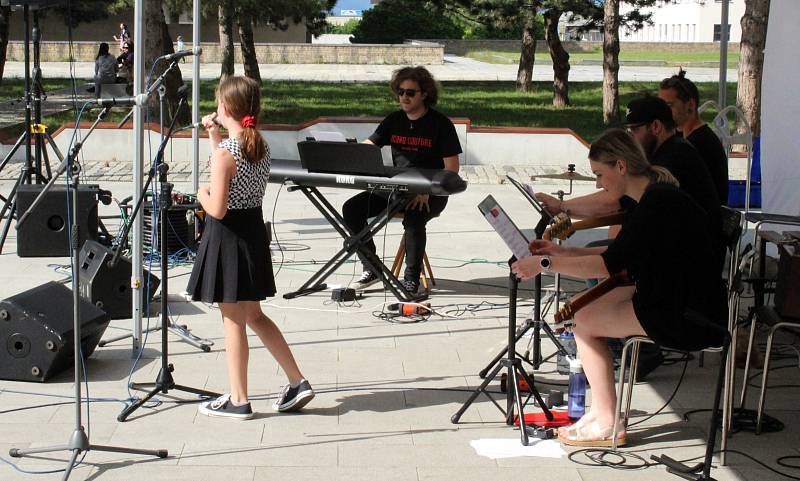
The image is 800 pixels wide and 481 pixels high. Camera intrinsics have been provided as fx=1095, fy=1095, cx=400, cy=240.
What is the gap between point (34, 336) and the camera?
221 inches

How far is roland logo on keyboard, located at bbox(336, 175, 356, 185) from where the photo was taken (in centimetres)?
717

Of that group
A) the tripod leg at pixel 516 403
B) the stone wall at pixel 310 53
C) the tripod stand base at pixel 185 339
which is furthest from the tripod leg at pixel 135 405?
the stone wall at pixel 310 53

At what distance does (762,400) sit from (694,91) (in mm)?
2111

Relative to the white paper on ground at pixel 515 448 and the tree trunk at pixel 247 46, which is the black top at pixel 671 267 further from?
the tree trunk at pixel 247 46

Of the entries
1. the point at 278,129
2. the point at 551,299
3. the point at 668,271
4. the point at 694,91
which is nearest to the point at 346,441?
the point at 668,271

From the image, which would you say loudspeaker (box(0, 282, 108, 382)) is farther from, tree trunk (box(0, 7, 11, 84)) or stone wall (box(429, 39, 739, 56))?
stone wall (box(429, 39, 739, 56))

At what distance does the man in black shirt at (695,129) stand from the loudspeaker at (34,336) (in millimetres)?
3534

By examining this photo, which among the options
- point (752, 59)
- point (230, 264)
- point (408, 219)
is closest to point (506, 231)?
point (230, 264)

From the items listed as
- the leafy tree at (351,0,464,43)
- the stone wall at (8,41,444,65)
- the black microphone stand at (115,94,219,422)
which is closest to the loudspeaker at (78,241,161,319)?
the black microphone stand at (115,94,219,422)

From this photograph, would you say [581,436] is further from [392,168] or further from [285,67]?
[285,67]

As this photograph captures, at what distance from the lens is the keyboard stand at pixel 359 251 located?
7.36 m

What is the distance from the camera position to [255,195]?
5012mm

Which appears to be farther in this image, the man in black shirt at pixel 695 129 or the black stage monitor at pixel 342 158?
the black stage monitor at pixel 342 158

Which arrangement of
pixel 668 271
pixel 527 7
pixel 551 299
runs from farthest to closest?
pixel 527 7 < pixel 551 299 < pixel 668 271
